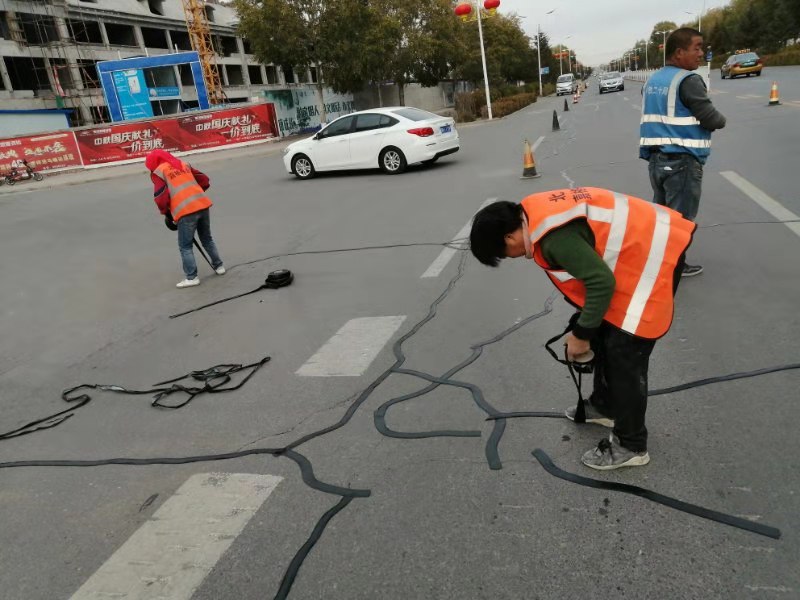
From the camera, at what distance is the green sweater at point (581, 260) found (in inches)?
90.1

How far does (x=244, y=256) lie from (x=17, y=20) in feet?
141

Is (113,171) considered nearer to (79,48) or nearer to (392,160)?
(392,160)

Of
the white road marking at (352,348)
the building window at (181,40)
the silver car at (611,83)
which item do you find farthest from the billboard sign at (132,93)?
the silver car at (611,83)

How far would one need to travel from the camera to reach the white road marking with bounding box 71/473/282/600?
2.45 metres

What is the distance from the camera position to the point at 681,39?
4504 millimetres

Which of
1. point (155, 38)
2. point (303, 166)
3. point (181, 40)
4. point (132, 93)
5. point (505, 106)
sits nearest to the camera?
point (303, 166)

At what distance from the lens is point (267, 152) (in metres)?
26.8

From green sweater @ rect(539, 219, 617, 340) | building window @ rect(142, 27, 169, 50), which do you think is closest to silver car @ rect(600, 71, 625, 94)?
building window @ rect(142, 27, 169, 50)

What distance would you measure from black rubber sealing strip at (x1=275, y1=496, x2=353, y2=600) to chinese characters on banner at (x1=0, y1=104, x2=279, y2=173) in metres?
27.9

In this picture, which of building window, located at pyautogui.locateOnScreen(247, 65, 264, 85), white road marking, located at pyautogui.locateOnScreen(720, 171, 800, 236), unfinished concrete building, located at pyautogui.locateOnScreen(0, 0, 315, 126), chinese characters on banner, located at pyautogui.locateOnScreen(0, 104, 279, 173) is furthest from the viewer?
building window, located at pyautogui.locateOnScreen(247, 65, 264, 85)

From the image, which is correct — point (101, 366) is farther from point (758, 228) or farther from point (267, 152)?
point (267, 152)

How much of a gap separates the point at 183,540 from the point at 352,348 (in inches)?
86.0

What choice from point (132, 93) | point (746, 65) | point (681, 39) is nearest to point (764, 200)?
point (681, 39)

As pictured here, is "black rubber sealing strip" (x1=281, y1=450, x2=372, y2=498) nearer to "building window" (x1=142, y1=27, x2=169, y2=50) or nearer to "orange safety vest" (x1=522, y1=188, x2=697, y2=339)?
"orange safety vest" (x1=522, y1=188, x2=697, y2=339)
